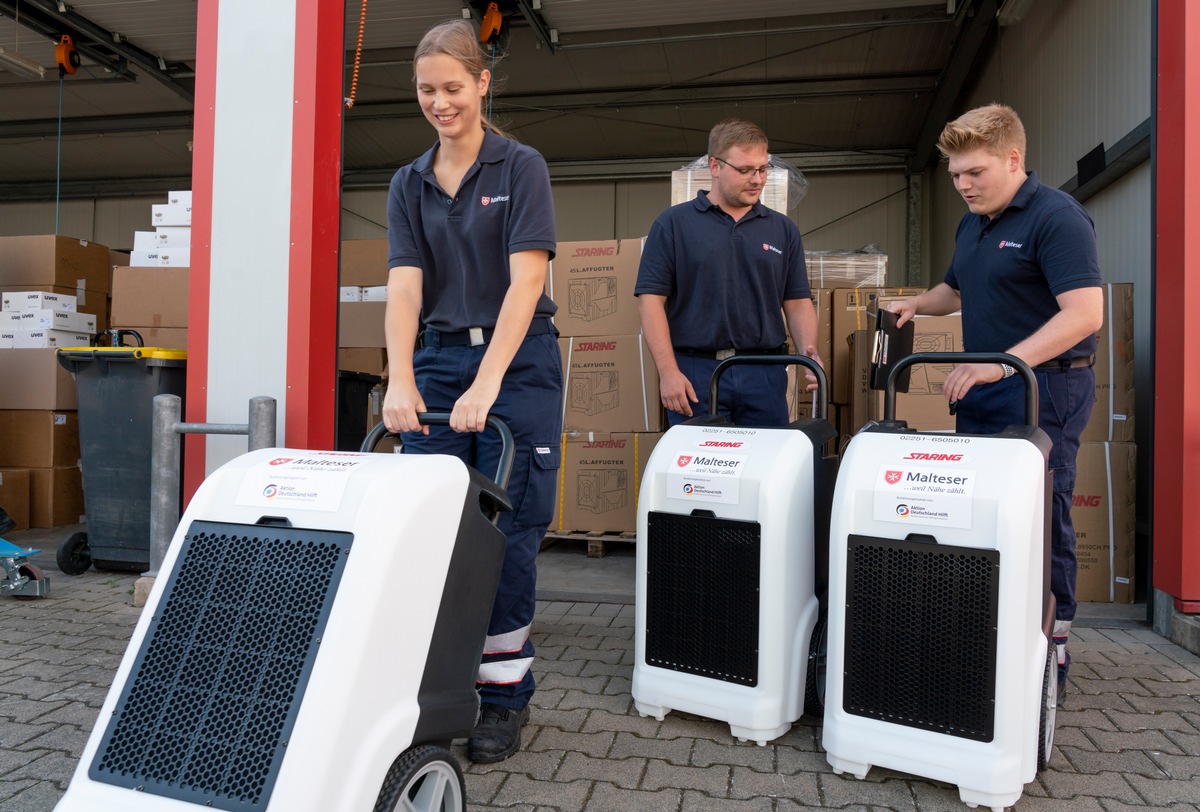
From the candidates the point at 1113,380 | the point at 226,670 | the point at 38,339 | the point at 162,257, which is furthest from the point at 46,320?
the point at 1113,380

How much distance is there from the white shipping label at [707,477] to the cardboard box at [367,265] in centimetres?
428

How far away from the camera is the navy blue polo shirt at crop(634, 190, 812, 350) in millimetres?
2861

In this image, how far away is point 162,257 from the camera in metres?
5.21

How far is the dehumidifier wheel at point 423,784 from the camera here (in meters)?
1.30

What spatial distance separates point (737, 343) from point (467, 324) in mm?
1090

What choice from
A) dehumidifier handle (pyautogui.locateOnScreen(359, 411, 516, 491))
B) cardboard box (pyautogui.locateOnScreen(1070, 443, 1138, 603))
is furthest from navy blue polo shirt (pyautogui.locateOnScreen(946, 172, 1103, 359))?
cardboard box (pyautogui.locateOnScreen(1070, 443, 1138, 603))

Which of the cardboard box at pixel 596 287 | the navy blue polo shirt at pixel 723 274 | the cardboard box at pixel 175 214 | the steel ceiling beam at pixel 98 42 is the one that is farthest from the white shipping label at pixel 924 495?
the steel ceiling beam at pixel 98 42

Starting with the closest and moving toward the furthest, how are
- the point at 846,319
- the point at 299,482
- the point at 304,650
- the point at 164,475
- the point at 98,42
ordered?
the point at 304,650 < the point at 299,482 < the point at 164,475 < the point at 846,319 < the point at 98,42

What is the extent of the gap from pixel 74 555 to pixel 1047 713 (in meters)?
4.20

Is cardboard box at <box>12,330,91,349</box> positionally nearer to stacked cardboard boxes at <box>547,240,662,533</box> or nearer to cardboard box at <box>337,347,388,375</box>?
cardboard box at <box>337,347,388,375</box>

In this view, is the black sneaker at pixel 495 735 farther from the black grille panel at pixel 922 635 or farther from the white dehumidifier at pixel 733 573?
the black grille panel at pixel 922 635

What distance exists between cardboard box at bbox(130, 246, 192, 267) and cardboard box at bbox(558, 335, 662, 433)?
2462 mm

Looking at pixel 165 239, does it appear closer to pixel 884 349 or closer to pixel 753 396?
pixel 753 396

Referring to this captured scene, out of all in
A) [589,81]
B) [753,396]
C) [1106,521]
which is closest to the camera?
[753,396]
